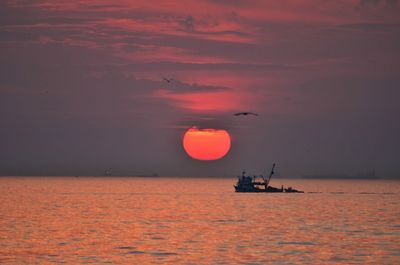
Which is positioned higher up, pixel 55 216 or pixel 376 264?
pixel 55 216

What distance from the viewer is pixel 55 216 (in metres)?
128

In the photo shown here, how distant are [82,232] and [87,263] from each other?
30386mm

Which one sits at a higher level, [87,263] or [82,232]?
[82,232]

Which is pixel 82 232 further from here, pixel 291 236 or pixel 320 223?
pixel 320 223

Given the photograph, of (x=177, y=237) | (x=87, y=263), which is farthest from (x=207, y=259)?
(x=177, y=237)

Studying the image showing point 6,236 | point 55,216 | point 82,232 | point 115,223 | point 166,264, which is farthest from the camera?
point 55,216

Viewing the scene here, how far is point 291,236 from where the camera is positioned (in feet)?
303

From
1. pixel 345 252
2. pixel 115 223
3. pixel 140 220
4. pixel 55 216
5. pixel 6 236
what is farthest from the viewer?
pixel 55 216

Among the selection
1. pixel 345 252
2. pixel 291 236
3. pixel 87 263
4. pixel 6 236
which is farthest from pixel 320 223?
pixel 87 263

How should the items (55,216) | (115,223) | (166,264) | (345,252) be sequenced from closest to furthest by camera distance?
(166,264), (345,252), (115,223), (55,216)

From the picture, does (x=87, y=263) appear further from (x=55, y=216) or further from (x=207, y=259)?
(x=55, y=216)

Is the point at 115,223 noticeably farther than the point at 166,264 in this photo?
Yes

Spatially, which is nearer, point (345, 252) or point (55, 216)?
point (345, 252)

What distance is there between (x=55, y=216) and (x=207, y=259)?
65.7 meters
